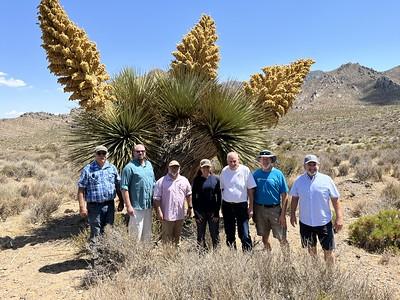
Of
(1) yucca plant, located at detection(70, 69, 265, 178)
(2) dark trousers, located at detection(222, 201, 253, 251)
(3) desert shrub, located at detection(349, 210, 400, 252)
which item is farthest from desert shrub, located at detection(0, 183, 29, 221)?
(3) desert shrub, located at detection(349, 210, 400, 252)

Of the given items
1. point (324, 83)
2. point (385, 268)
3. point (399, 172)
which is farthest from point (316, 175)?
point (324, 83)

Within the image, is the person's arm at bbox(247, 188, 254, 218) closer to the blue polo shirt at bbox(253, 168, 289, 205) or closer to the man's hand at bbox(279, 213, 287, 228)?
the blue polo shirt at bbox(253, 168, 289, 205)

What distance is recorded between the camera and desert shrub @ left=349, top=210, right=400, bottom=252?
773cm

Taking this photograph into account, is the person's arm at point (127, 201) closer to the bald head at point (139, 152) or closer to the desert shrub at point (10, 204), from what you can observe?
the bald head at point (139, 152)

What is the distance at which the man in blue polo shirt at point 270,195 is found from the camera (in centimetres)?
613

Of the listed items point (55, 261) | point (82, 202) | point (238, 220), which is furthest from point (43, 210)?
point (238, 220)

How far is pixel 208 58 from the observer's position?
976 cm

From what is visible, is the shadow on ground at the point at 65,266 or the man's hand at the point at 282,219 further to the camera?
the shadow on ground at the point at 65,266

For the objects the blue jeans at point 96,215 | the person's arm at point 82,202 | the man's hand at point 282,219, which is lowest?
the man's hand at point 282,219

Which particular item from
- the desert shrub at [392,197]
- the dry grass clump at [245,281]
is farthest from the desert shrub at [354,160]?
the dry grass clump at [245,281]

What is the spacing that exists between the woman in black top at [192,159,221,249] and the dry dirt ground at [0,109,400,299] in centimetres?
81

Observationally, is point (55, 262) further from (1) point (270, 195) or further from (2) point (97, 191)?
(1) point (270, 195)

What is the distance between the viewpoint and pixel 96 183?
6.20m

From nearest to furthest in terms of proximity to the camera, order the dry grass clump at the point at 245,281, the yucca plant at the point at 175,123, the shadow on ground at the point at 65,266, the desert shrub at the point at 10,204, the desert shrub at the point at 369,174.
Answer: the dry grass clump at the point at 245,281 → the shadow on ground at the point at 65,266 → the yucca plant at the point at 175,123 → the desert shrub at the point at 10,204 → the desert shrub at the point at 369,174
